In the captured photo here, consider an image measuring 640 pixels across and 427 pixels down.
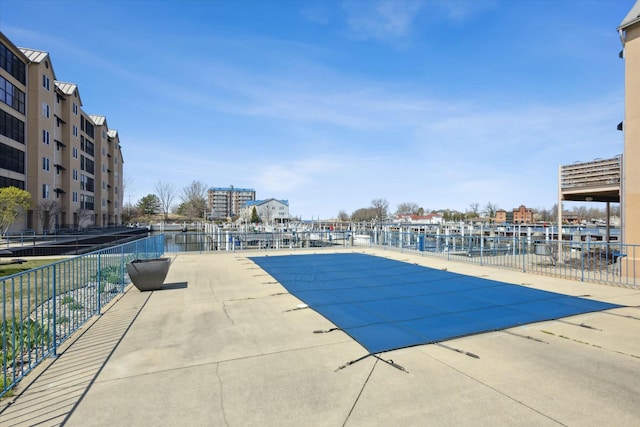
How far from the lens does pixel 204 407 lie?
353cm

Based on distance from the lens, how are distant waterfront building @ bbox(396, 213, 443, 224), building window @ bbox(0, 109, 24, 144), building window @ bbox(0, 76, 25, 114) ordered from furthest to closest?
distant waterfront building @ bbox(396, 213, 443, 224), building window @ bbox(0, 109, 24, 144), building window @ bbox(0, 76, 25, 114)

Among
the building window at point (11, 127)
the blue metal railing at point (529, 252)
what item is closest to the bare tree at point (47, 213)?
the building window at point (11, 127)

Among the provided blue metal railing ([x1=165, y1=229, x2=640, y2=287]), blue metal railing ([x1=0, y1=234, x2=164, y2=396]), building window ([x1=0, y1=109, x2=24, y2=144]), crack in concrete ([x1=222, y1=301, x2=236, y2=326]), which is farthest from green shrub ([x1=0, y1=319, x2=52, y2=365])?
building window ([x1=0, y1=109, x2=24, y2=144])

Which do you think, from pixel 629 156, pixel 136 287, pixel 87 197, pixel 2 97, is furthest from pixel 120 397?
pixel 87 197

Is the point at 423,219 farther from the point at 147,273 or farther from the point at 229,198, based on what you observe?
the point at 229,198

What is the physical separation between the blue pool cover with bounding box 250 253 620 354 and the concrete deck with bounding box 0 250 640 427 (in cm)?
36

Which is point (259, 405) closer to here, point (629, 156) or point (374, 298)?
point (374, 298)

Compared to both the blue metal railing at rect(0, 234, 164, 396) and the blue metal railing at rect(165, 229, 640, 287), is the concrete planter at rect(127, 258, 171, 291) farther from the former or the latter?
the blue metal railing at rect(165, 229, 640, 287)

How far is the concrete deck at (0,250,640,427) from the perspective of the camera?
11.1 ft

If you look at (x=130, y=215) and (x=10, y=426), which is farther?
(x=130, y=215)

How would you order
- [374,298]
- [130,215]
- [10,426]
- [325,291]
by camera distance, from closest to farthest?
[10,426]
[374,298]
[325,291]
[130,215]

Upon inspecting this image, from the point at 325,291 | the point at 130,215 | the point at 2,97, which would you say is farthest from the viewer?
the point at 130,215

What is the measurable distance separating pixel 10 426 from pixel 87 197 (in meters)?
61.6

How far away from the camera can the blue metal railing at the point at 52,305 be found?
4.30 metres
